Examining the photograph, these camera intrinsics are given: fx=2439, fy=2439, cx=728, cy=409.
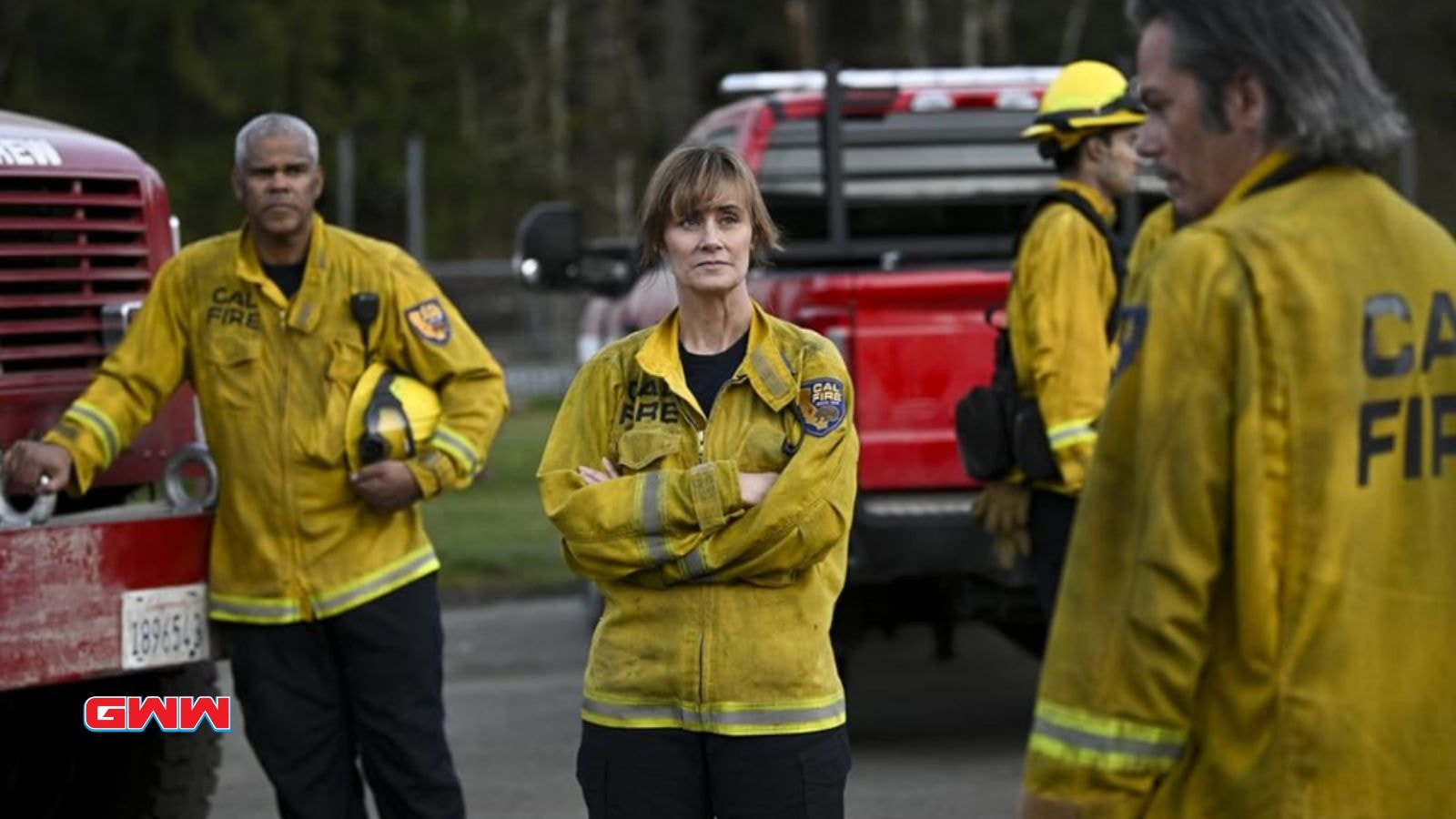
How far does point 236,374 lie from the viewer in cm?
570

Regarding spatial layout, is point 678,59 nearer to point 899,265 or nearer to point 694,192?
point 899,265

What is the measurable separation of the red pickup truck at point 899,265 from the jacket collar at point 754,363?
2.38 m

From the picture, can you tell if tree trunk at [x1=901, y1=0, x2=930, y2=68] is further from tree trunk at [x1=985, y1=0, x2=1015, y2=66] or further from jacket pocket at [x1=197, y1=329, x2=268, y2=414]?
jacket pocket at [x1=197, y1=329, x2=268, y2=414]

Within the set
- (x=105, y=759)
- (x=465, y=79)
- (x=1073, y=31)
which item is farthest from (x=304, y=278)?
(x=1073, y=31)

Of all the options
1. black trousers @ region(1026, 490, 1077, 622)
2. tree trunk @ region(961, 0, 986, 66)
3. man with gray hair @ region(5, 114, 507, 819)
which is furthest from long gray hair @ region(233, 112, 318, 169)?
tree trunk @ region(961, 0, 986, 66)

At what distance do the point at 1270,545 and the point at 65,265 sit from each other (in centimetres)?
415

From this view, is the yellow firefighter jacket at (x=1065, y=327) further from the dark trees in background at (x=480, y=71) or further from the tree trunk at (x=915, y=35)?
the tree trunk at (x=915, y=35)

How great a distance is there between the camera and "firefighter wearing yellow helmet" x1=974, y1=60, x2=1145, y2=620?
19.6ft

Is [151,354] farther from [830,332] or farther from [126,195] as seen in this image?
[830,332]

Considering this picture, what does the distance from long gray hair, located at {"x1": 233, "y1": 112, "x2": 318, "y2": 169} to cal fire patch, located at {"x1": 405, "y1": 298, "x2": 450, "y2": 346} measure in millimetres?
426

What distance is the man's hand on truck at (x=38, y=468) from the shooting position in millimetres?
5578

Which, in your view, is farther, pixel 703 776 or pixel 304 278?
pixel 304 278

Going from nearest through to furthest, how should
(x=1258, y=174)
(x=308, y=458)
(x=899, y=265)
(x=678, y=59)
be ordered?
1. (x=1258, y=174)
2. (x=308, y=458)
3. (x=899, y=265)
4. (x=678, y=59)

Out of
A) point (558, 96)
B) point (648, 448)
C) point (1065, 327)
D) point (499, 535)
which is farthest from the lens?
point (558, 96)
